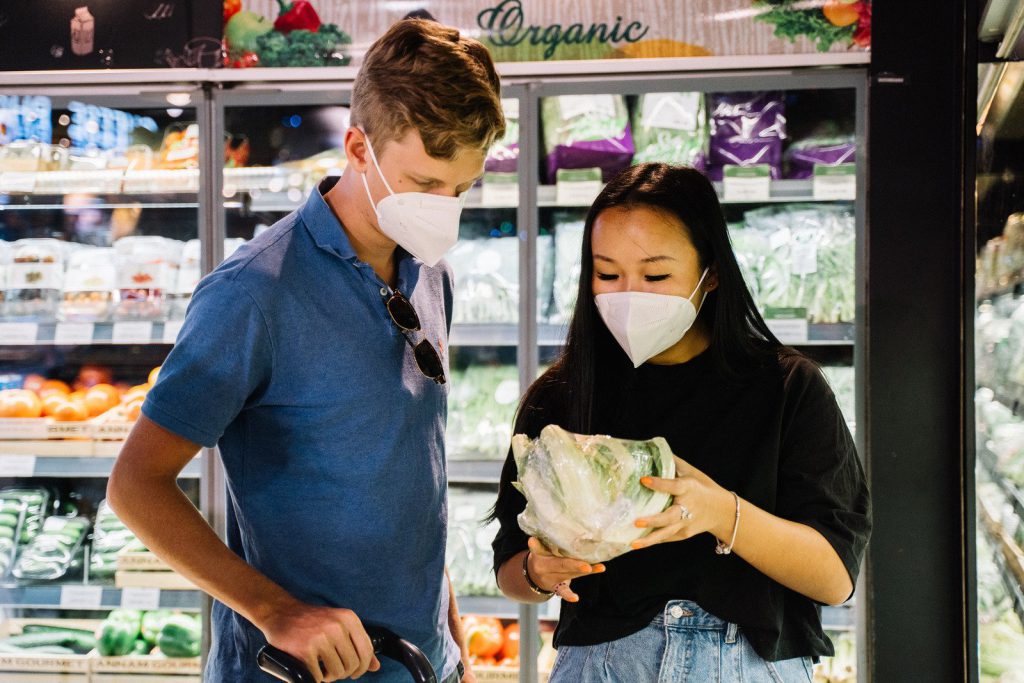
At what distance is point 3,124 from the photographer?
3.13m

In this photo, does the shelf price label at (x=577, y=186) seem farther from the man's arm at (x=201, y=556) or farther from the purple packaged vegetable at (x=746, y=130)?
the man's arm at (x=201, y=556)

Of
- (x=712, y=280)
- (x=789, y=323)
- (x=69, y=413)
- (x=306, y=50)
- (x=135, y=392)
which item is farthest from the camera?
(x=135, y=392)

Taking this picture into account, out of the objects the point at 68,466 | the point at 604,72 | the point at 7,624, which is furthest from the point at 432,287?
the point at 7,624

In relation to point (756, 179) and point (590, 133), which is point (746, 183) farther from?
point (590, 133)

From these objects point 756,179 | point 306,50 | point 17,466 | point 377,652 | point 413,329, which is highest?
point 306,50

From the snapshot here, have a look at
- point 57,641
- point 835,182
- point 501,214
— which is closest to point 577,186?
point 501,214

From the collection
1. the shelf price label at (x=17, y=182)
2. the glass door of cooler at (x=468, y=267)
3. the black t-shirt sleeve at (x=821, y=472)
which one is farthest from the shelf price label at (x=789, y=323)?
the shelf price label at (x=17, y=182)

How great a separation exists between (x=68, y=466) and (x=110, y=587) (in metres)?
0.44

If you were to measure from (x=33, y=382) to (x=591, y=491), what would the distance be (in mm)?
2810

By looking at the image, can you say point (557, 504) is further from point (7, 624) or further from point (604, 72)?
point (7, 624)

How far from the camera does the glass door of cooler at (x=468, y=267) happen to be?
120 inches

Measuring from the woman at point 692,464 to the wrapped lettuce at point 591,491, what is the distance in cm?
2

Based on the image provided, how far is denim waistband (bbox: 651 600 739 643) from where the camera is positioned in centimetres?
127

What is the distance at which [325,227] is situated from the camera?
1.41 metres
